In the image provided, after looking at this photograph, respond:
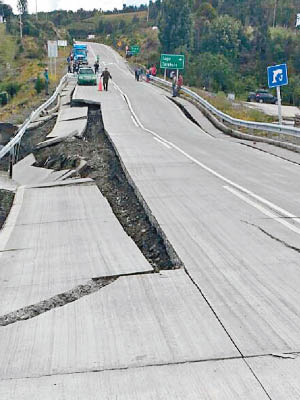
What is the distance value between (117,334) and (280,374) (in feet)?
4.64

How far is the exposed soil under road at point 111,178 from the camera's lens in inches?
293

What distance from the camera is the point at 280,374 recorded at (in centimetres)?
387

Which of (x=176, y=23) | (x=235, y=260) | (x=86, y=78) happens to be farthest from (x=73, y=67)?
(x=235, y=260)

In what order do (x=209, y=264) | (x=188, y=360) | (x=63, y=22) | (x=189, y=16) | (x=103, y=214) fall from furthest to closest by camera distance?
(x=63, y=22)
(x=189, y=16)
(x=103, y=214)
(x=209, y=264)
(x=188, y=360)

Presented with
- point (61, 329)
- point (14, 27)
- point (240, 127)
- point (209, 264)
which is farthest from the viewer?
point (14, 27)

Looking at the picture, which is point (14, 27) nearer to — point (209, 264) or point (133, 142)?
point (133, 142)

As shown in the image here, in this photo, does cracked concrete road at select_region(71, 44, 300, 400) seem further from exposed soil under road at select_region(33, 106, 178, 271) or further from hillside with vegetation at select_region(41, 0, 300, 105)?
hillside with vegetation at select_region(41, 0, 300, 105)

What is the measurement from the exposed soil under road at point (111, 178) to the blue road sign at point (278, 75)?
648cm

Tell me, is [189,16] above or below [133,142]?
above

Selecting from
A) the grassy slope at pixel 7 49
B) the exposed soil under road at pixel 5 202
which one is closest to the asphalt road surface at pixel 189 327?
the exposed soil under road at pixel 5 202

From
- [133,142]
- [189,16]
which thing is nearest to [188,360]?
[133,142]

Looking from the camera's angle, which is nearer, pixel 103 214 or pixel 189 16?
pixel 103 214

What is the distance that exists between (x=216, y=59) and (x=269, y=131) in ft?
183

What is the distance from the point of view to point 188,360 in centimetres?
409
